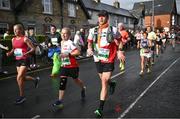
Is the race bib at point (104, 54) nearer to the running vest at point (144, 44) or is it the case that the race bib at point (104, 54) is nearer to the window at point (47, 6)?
the running vest at point (144, 44)

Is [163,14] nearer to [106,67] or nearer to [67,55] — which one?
[67,55]

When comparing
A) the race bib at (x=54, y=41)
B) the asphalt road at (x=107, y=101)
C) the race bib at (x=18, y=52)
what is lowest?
the asphalt road at (x=107, y=101)

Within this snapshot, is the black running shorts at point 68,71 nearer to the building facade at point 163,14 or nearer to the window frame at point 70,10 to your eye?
the window frame at point 70,10

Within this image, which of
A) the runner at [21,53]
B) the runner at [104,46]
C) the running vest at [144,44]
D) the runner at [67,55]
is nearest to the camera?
the runner at [104,46]

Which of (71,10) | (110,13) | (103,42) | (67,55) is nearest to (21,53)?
(67,55)

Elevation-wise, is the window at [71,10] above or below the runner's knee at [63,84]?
above

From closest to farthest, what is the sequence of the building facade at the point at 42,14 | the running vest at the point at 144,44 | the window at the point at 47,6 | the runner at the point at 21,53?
1. the runner at the point at 21,53
2. the running vest at the point at 144,44
3. the building facade at the point at 42,14
4. the window at the point at 47,6

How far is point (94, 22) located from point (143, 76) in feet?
114

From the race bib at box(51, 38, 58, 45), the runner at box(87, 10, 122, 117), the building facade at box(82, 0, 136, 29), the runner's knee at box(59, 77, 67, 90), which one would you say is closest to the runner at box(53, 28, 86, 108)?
the runner's knee at box(59, 77, 67, 90)

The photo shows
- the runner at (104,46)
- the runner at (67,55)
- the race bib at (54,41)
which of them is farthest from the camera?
the race bib at (54,41)

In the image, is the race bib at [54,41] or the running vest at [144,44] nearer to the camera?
the race bib at [54,41]

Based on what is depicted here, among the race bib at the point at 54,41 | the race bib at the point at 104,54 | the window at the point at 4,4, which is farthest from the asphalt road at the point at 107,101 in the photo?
the window at the point at 4,4

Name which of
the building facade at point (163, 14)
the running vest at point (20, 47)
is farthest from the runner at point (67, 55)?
the building facade at point (163, 14)

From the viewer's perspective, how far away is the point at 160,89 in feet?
30.4
